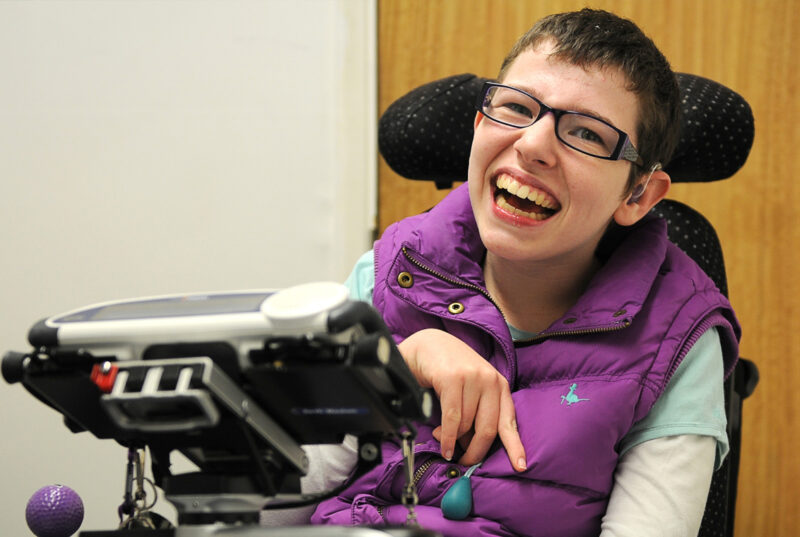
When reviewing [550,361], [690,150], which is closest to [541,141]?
[550,361]

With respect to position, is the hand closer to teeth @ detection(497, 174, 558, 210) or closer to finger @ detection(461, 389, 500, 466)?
finger @ detection(461, 389, 500, 466)

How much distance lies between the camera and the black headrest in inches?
52.2

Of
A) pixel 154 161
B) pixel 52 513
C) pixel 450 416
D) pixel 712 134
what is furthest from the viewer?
pixel 154 161

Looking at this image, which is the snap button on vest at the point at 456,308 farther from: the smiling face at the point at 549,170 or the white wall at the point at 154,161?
the white wall at the point at 154,161

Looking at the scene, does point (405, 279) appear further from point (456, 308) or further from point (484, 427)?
point (484, 427)

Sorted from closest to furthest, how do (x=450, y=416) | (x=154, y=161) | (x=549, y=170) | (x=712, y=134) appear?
(x=450, y=416) < (x=549, y=170) < (x=712, y=134) < (x=154, y=161)

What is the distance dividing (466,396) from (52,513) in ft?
1.47

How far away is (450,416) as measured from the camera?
0.97m

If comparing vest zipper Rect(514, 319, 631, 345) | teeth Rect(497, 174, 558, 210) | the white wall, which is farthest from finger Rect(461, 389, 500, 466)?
the white wall

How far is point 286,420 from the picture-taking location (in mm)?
663

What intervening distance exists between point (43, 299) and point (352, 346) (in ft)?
5.24

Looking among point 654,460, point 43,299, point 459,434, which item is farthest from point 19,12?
point 654,460

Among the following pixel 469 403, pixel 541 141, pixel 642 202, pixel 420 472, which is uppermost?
pixel 541 141

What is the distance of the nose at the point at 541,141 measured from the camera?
1045mm
